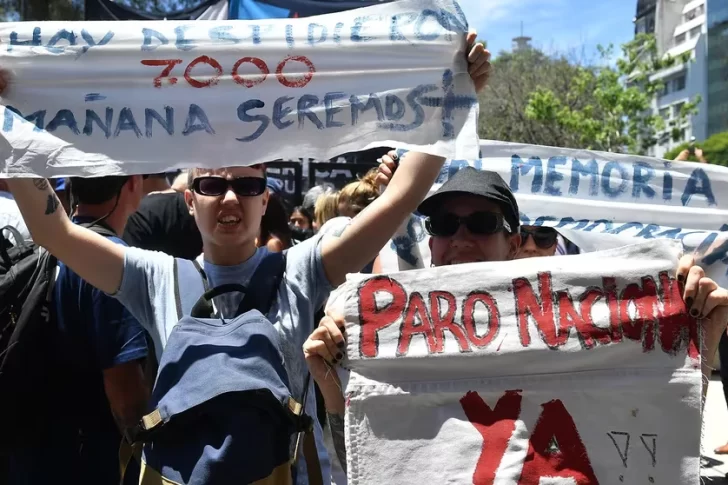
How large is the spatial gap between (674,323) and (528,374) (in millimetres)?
338

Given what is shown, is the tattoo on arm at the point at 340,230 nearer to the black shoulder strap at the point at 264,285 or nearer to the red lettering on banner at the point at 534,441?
the black shoulder strap at the point at 264,285

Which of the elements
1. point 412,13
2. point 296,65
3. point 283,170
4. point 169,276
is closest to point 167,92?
point 296,65

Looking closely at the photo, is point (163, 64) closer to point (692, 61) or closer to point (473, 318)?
point (473, 318)

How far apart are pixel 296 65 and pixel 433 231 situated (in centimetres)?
62

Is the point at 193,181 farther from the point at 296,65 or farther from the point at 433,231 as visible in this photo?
the point at 433,231

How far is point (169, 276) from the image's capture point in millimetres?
2090

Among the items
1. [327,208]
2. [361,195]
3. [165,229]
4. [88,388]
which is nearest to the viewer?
[88,388]

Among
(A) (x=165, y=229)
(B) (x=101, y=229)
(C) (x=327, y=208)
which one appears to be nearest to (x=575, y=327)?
(B) (x=101, y=229)

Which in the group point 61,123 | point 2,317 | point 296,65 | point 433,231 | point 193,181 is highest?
point 296,65

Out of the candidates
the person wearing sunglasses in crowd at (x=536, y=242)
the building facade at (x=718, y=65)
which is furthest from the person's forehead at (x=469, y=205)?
the building facade at (x=718, y=65)

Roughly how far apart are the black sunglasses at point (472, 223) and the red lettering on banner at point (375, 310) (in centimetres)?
45

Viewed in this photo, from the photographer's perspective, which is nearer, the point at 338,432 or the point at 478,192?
A: the point at 338,432

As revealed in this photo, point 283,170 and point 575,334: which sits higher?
point 283,170

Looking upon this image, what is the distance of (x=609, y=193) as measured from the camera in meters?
3.71
